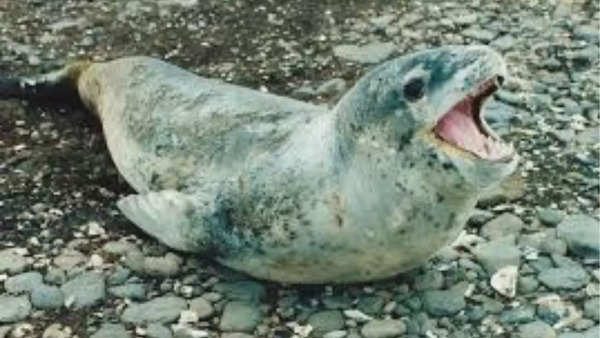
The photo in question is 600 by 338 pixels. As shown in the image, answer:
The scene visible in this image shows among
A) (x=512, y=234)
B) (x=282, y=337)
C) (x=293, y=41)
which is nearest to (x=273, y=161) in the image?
(x=282, y=337)

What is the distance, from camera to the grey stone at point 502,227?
4645 millimetres

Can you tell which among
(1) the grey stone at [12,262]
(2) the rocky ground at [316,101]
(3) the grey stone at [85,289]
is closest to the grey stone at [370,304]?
(2) the rocky ground at [316,101]

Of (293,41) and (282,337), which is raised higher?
(293,41)

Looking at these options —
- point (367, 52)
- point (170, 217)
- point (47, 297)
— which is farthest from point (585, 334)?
point (367, 52)

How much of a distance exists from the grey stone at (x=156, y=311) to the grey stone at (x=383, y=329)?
66 centimetres

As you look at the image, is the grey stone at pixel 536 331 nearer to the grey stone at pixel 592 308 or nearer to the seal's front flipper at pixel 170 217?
the grey stone at pixel 592 308

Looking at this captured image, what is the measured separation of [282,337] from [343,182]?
1.87 ft

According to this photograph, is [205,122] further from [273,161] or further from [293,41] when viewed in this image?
[293,41]

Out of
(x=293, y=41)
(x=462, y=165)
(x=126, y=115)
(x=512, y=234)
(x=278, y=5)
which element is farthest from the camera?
(x=278, y=5)

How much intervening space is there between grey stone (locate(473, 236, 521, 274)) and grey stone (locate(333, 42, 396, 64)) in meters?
1.82

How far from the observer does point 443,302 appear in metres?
4.22

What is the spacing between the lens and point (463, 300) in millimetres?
4242

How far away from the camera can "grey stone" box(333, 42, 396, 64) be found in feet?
20.2

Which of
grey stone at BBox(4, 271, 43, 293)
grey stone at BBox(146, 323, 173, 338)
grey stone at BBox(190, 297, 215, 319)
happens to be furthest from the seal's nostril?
grey stone at BBox(4, 271, 43, 293)
